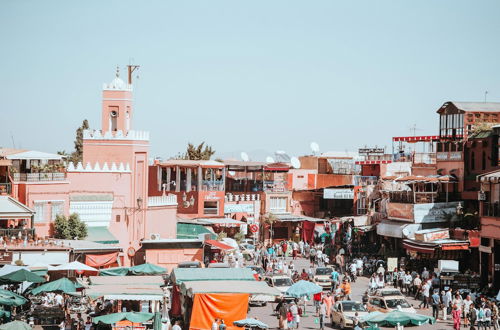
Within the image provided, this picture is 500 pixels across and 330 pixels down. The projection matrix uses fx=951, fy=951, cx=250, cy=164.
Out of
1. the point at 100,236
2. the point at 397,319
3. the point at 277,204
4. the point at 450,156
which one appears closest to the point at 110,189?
the point at 100,236

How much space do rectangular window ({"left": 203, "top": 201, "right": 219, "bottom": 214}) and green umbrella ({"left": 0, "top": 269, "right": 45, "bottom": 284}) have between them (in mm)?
29355

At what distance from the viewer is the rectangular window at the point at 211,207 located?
204ft

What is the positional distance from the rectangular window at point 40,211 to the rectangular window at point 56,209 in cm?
51

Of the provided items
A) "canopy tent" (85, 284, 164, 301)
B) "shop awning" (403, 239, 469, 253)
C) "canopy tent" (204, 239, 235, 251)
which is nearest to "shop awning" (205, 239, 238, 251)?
"canopy tent" (204, 239, 235, 251)

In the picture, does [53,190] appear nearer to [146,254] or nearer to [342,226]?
[146,254]

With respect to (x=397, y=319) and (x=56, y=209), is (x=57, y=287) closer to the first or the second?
(x=397, y=319)

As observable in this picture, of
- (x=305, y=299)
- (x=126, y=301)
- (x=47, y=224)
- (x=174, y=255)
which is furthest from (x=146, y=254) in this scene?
(x=126, y=301)

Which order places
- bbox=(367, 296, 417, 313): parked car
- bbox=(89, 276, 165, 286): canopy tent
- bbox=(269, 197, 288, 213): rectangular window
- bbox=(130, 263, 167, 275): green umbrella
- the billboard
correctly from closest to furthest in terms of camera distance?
1. bbox=(89, 276, 165, 286): canopy tent
2. bbox=(367, 296, 417, 313): parked car
3. bbox=(130, 263, 167, 275): green umbrella
4. the billboard
5. bbox=(269, 197, 288, 213): rectangular window

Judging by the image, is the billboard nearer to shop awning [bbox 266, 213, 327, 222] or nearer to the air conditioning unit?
shop awning [bbox 266, 213, 327, 222]

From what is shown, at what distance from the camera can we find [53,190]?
44.2 meters

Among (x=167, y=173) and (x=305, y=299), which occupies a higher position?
(x=167, y=173)

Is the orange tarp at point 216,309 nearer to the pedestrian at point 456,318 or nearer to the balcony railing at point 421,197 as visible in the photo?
the pedestrian at point 456,318

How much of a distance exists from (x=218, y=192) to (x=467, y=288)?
86.5 feet

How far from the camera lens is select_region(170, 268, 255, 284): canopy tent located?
3234cm
